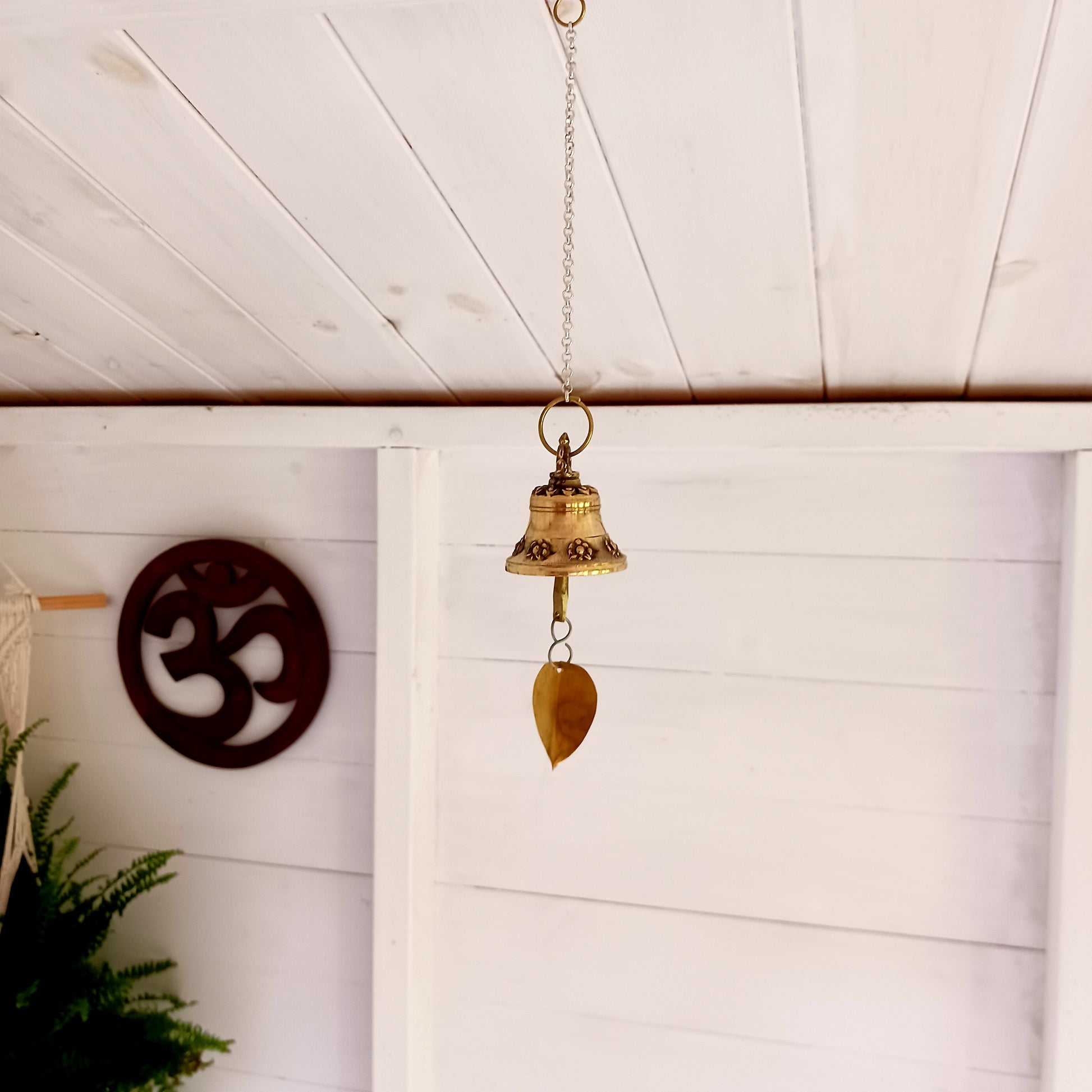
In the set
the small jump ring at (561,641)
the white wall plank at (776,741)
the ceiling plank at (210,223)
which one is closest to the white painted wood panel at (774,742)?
the white wall plank at (776,741)

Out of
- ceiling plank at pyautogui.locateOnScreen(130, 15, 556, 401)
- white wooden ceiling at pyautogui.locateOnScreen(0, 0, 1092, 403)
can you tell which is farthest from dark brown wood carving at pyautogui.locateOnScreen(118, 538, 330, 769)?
ceiling plank at pyautogui.locateOnScreen(130, 15, 556, 401)

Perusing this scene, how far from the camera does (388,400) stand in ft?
4.08

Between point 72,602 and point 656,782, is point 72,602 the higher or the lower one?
the higher one

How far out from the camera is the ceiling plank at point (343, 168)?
2.20 feet

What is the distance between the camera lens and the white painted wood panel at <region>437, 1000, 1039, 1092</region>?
121 cm

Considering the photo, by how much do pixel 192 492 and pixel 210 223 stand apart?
67 cm

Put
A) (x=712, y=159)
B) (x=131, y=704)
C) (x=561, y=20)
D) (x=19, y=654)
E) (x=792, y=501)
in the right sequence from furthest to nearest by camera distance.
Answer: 1. (x=131, y=704)
2. (x=19, y=654)
3. (x=792, y=501)
4. (x=712, y=159)
5. (x=561, y=20)

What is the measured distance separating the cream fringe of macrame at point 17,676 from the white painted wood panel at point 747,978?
2.19 feet

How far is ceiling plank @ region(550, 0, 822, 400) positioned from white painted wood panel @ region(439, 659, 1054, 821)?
52cm

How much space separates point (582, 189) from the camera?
76cm

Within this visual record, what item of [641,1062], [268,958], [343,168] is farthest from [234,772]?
[343,168]

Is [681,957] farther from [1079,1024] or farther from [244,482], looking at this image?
[244,482]

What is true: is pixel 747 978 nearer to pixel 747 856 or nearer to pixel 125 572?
pixel 747 856

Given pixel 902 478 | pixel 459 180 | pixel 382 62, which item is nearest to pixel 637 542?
pixel 902 478
